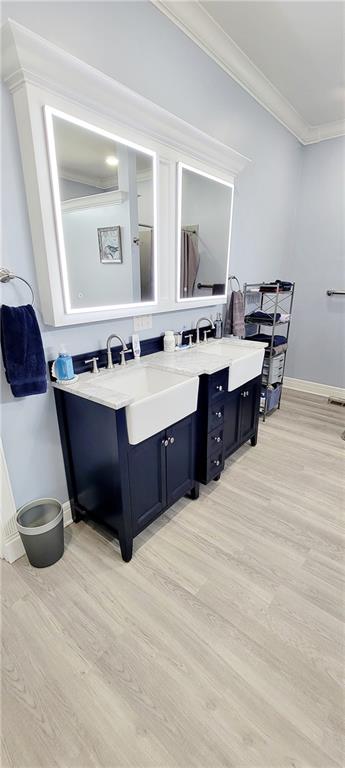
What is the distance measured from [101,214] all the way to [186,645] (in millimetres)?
2038

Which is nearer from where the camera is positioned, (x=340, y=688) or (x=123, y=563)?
(x=340, y=688)

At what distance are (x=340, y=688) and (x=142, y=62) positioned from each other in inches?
115

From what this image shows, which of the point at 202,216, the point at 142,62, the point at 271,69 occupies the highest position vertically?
the point at 271,69

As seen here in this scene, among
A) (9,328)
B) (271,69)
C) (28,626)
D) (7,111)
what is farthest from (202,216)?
(28,626)

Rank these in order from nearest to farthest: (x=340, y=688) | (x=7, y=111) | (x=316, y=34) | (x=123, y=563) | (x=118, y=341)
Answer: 1. (x=340, y=688)
2. (x=7, y=111)
3. (x=123, y=563)
4. (x=118, y=341)
5. (x=316, y=34)

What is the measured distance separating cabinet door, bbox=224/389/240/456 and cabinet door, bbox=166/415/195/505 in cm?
37

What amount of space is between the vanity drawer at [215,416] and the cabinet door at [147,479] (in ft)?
1.35

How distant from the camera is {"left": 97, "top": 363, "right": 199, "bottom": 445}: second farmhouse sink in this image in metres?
1.40

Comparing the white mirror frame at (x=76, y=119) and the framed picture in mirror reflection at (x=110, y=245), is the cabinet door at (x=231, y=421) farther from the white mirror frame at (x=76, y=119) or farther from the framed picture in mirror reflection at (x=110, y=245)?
the framed picture in mirror reflection at (x=110, y=245)

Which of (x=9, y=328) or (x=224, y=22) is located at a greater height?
(x=224, y=22)

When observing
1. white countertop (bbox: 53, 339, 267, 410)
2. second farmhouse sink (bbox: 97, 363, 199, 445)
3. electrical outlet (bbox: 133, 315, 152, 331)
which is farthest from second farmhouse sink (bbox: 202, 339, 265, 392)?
electrical outlet (bbox: 133, 315, 152, 331)

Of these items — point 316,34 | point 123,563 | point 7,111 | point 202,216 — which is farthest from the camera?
point 202,216

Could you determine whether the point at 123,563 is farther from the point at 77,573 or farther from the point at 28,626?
the point at 28,626

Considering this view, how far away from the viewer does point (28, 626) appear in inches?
52.9
